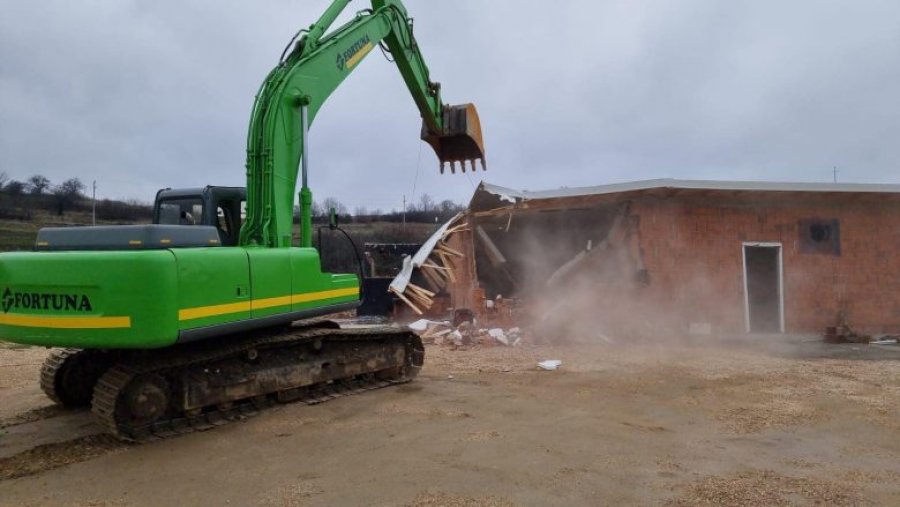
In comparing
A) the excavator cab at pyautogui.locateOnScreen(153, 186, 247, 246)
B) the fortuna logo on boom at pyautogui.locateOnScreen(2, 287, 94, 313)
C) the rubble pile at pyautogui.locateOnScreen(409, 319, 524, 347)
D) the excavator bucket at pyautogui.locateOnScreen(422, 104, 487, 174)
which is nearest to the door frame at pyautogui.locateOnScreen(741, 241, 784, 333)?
the rubble pile at pyautogui.locateOnScreen(409, 319, 524, 347)

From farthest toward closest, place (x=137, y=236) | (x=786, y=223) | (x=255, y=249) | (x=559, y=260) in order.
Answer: (x=559, y=260), (x=786, y=223), (x=255, y=249), (x=137, y=236)

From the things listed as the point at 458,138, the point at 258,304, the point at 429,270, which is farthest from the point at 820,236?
the point at 258,304

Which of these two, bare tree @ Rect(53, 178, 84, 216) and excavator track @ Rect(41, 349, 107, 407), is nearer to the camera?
excavator track @ Rect(41, 349, 107, 407)

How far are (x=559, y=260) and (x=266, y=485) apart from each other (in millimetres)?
11893

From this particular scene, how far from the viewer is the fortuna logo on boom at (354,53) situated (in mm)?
7298

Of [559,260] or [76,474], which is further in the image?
[559,260]

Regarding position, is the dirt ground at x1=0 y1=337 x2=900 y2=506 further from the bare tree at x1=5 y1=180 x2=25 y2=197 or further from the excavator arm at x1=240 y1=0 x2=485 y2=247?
the bare tree at x1=5 y1=180 x2=25 y2=197

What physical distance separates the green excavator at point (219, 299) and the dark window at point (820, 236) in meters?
10.2

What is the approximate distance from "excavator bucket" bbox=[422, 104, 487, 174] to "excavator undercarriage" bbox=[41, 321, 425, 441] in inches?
125

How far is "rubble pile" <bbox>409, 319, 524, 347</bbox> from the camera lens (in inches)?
466

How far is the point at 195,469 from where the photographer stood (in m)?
4.62

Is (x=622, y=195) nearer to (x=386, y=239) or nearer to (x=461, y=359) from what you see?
(x=461, y=359)

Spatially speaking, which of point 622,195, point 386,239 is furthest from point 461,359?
point 386,239

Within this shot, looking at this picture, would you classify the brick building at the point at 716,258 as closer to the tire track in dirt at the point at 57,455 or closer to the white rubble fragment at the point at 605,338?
the white rubble fragment at the point at 605,338
